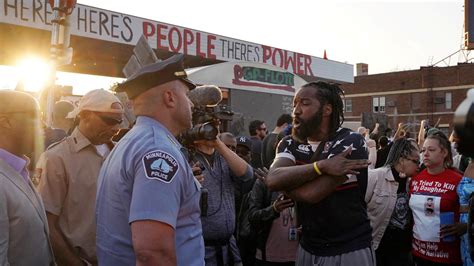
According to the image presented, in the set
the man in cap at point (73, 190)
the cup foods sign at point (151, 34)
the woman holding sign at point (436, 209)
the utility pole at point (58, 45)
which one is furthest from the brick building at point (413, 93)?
the man in cap at point (73, 190)

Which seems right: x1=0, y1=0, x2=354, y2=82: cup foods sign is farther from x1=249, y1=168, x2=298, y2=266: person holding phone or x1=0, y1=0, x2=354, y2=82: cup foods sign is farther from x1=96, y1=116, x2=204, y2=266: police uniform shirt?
x1=96, y1=116, x2=204, y2=266: police uniform shirt

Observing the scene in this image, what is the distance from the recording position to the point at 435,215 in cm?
486

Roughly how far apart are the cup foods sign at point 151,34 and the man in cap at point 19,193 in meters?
8.91

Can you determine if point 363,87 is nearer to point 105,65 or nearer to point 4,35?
point 105,65

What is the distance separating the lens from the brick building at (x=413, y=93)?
46.4m

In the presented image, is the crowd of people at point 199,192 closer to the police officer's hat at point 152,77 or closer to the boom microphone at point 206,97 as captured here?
the police officer's hat at point 152,77

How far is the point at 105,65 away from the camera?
1709cm

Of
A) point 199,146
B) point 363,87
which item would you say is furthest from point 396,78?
point 199,146

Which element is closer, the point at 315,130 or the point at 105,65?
the point at 315,130

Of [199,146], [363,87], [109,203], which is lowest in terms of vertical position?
[109,203]

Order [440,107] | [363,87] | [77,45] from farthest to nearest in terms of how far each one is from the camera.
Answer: [363,87] < [440,107] < [77,45]

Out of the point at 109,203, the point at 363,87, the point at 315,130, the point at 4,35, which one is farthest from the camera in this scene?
the point at 363,87

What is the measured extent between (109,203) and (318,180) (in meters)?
1.31

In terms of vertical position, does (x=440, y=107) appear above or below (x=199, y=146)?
above
